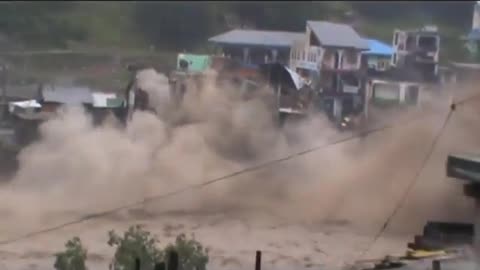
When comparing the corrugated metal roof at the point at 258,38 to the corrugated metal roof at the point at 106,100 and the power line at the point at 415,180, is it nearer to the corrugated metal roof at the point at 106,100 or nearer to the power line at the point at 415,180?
the corrugated metal roof at the point at 106,100

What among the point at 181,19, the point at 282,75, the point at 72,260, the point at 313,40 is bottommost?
the point at 72,260

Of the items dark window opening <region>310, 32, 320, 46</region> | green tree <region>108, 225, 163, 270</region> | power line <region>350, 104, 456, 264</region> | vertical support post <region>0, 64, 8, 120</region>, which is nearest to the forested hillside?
dark window opening <region>310, 32, 320, 46</region>

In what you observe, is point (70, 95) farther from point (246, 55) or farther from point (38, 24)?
point (246, 55)

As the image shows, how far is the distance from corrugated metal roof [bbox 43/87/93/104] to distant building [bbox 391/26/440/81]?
7.34 feet

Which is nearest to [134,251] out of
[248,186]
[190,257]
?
[190,257]

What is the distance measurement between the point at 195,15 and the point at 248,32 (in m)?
0.41

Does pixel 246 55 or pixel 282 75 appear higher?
pixel 246 55

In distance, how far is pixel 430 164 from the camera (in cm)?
731

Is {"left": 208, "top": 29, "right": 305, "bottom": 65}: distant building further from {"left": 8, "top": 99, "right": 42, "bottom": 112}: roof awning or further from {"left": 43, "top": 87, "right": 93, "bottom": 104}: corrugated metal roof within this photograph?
{"left": 8, "top": 99, "right": 42, "bottom": 112}: roof awning

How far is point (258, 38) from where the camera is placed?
724 centimetres

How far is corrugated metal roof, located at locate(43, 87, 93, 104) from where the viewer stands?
6.81 m

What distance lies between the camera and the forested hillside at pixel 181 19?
705 cm

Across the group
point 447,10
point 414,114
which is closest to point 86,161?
point 414,114

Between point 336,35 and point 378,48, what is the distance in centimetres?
35
